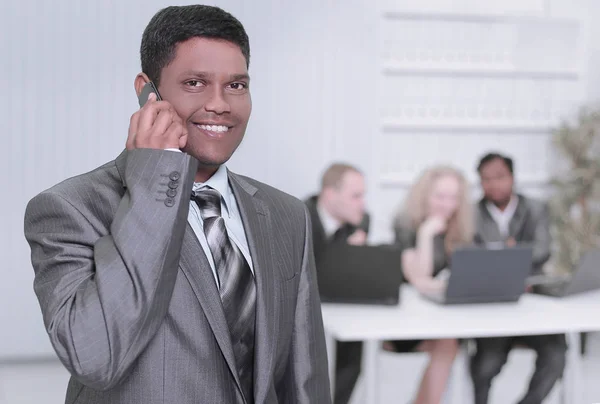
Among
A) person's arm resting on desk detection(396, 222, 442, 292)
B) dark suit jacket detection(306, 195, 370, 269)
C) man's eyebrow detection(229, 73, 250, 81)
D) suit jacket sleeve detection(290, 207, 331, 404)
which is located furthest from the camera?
dark suit jacket detection(306, 195, 370, 269)

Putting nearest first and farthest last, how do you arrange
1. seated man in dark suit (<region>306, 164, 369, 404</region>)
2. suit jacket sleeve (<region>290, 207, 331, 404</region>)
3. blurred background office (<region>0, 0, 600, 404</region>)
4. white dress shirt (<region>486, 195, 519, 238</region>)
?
suit jacket sleeve (<region>290, 207, 331, 404</region>) < seated man in dark suit (<region>306, 164, 369, 404</region>) < white dress shirt (<region>486, 195, 519, 238</region>) < blurred background office (<region>0, 0, 600, 404</region>)

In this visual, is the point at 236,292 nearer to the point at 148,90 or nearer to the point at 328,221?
the point at 148,90

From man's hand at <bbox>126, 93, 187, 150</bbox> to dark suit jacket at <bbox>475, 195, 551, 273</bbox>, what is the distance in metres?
3.92

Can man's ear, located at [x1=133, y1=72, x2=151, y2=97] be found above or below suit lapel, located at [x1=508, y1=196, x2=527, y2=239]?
above

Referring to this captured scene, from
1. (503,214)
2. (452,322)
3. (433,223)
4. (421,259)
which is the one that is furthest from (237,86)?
(503,214)

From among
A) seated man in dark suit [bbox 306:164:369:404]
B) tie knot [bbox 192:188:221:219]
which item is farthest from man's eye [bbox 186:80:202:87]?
seated man in dark suit [bbox 306:164:369:404]

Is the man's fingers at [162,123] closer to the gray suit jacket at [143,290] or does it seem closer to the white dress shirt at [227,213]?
the gray suit jacket at [143,290]

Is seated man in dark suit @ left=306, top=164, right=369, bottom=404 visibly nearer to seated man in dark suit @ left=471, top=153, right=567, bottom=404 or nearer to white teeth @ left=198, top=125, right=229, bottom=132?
seated man in dark suit @ left=471, top=153, right=567, bottom=404

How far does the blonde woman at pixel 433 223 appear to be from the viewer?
4004 millimetres

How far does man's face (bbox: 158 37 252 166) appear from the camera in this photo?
1226 millimetres

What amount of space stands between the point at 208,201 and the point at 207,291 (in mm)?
215

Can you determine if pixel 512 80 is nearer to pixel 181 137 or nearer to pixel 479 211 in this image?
pixel 479 211

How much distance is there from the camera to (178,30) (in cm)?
123

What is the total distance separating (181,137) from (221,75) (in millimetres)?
138
